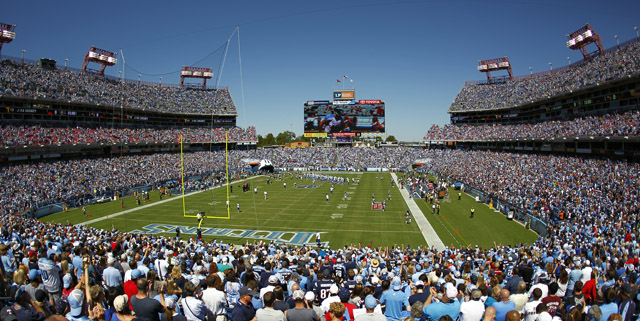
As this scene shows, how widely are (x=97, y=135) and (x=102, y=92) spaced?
30.6 ft

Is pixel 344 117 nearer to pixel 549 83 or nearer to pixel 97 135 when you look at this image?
pixel 549 83

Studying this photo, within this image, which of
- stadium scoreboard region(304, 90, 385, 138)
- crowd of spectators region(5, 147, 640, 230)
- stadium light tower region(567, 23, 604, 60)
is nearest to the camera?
crowd of spectators region(5, 147, 640, 230)

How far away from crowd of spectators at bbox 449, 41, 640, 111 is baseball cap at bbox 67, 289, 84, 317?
40.9m

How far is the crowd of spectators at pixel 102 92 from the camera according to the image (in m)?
42.9

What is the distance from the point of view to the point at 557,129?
40406 millimetres

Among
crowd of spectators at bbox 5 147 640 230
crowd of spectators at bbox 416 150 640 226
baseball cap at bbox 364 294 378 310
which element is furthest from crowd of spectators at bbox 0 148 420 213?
baseball cap at bbox 364 294 378 310

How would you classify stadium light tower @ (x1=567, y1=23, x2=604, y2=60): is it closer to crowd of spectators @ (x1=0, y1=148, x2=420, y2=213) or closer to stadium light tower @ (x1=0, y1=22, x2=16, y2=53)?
crowd of spectators @ (x1=0, y1=148, x2=420, y2=213)

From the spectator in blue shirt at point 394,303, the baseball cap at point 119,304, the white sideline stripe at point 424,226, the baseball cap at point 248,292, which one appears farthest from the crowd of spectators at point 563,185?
the baseball cap at point 119,304

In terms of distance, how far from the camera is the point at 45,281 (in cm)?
669

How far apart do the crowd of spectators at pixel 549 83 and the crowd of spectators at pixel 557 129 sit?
3.67m

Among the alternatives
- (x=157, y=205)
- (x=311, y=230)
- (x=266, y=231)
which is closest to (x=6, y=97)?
(x=157, y=205)

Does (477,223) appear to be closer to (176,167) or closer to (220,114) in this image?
(176,167)

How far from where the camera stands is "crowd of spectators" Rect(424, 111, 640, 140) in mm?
30109

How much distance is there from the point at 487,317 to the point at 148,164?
163 ft
